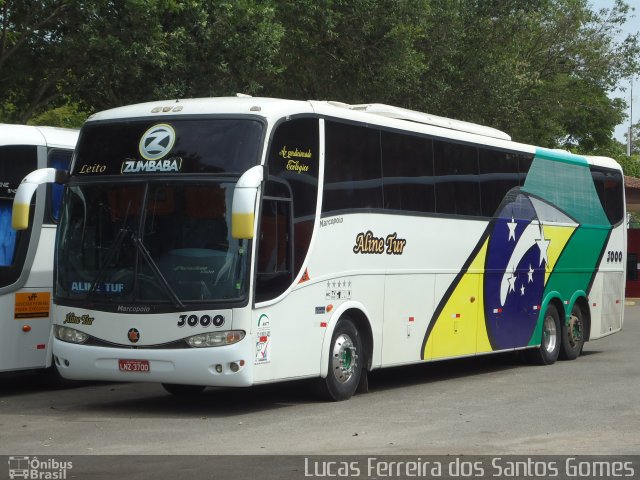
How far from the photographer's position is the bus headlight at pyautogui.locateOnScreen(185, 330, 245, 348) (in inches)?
476

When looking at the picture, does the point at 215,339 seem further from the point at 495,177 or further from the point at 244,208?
the point at 495,177

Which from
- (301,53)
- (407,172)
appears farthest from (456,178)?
(301,53)

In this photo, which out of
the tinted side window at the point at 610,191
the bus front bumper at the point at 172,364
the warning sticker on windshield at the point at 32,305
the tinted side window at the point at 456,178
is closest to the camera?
the bus front bumper at the point at 172,364

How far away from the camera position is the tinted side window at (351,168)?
1369 cm

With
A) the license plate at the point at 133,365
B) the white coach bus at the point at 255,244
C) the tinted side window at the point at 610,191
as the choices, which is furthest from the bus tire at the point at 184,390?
the tinted side window at the point at 610,191

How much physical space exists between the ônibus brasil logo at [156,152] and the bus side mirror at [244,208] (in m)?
1.20

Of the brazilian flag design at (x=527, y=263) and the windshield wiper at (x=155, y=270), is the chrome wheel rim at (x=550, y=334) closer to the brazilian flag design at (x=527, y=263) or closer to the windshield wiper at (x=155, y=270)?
the brazilian flag design at (x=527, y=263)

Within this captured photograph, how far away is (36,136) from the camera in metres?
15.2

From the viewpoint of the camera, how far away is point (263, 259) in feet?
40.8

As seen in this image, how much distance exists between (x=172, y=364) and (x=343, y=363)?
8.02ft

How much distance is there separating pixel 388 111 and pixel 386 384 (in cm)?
374

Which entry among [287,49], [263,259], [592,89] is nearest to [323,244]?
[263,259]

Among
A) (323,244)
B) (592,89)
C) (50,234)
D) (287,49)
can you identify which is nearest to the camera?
(323,244)

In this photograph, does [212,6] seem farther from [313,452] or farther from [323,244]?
[313,452]
